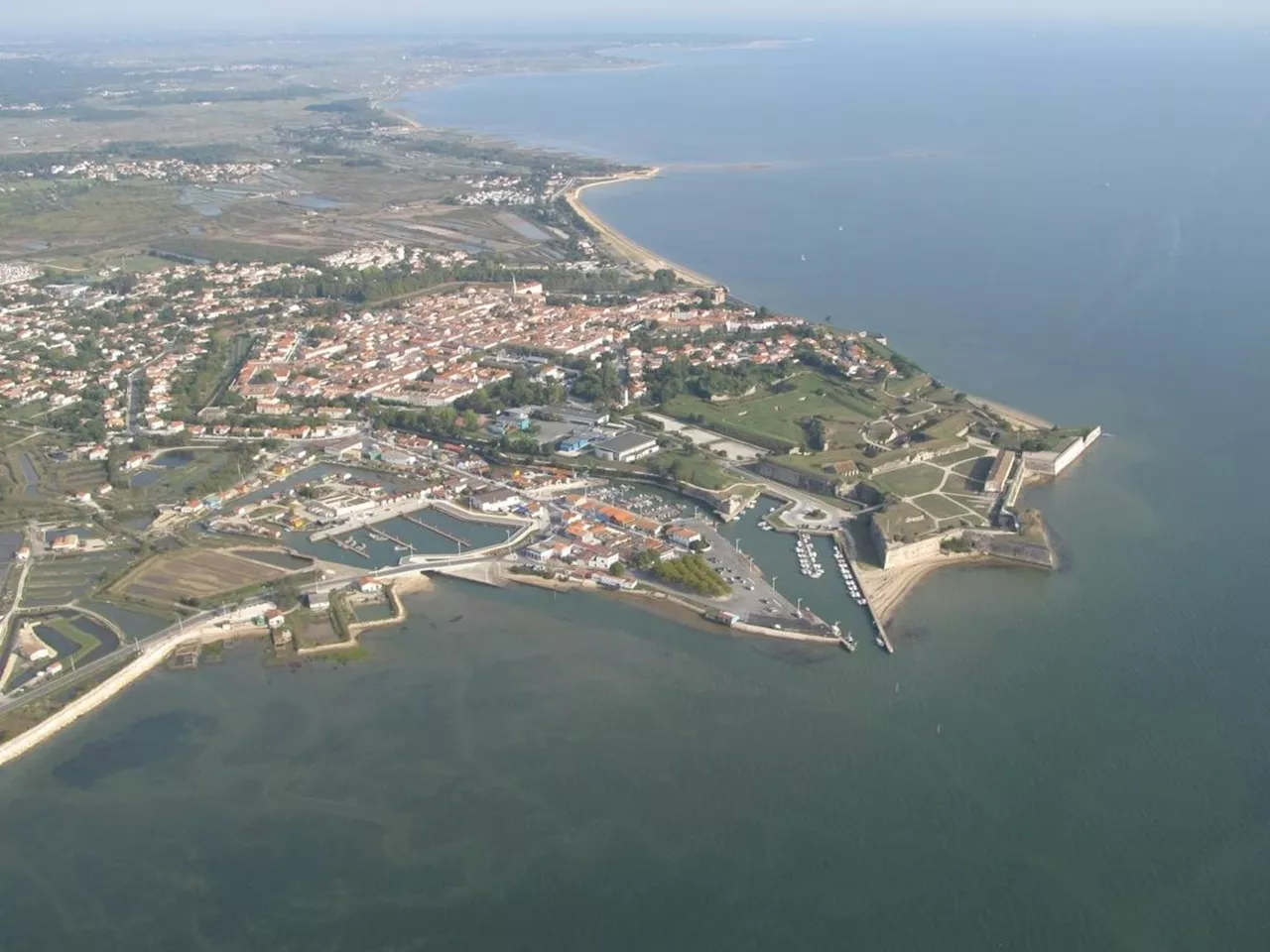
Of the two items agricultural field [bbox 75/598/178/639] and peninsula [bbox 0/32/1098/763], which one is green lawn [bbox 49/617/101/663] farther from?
agricultural field [bbox 75/598/178/639]

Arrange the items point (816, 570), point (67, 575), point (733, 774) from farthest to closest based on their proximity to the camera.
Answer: point (67, 575), point (816, 570), point (733, 774)

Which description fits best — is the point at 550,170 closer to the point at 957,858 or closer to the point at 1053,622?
the point at 1053,622

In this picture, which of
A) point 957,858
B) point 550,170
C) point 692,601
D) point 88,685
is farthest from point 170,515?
point 550,170

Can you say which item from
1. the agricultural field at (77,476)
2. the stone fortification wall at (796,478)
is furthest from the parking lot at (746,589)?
the agricultural field at (77,476)

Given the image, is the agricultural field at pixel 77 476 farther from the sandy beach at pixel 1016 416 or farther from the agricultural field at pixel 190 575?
the sandy beach at pixel 1016 416

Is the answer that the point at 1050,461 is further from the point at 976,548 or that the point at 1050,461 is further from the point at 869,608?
the point at 869,608

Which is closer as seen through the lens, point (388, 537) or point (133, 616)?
point (133, 616)

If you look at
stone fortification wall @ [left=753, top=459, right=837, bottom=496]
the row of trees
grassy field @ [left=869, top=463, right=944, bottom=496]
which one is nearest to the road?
the row of trees

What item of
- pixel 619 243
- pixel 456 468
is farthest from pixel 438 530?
pixel 619 243
